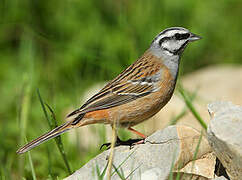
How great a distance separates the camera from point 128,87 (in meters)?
5.42

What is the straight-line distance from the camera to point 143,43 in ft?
26.2

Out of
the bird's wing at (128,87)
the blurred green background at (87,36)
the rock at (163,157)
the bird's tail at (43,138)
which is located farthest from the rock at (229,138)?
the blurred green background at (87,36)

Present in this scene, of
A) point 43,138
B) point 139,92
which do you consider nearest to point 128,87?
point 139,92

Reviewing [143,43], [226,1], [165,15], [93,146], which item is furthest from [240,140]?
[226,1]

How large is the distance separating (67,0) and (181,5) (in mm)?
2167

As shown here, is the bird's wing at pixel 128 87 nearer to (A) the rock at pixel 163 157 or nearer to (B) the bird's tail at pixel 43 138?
(B) the bird's tail at pixel 43 138

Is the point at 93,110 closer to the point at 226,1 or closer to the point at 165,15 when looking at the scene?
the point at 165,15

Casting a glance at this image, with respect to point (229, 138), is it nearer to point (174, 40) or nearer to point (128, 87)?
point (128, 87)

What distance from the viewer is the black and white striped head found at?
17.9 ft

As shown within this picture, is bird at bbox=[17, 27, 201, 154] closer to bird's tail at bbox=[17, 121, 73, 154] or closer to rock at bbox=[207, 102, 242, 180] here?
bird's tail at bbox=[17, 121, 73, 154]

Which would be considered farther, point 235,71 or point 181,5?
point 181,5

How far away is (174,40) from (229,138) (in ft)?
6.74

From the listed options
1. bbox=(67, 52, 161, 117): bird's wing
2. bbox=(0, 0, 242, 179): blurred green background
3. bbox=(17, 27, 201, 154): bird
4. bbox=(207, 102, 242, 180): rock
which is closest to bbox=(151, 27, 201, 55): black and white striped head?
bbox=(17, 27, 201, 154): bird

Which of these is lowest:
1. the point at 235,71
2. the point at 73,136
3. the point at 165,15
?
the point at 73,136
